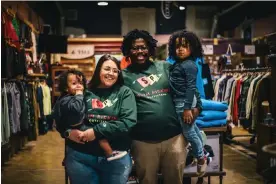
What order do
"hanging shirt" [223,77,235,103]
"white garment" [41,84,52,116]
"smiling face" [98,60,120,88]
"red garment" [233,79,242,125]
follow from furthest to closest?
"white garment" [41,84,52,116] → "hanging shirt" [223,77,235,103] → "red garment" [233,79,242,125] → "smiling face" [98,60,120,88]

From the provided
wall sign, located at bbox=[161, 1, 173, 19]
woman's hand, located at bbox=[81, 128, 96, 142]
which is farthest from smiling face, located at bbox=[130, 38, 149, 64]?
wall sign, located at bbox=[161, 1, 173, 19]

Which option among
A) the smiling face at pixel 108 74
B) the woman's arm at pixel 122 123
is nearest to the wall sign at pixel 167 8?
the smiling face at pixel 108 74

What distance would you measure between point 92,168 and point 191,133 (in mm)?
787

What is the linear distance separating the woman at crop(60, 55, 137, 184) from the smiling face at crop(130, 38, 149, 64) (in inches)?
10.4

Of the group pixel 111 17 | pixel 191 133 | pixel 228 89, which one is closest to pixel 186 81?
pixel 191 133

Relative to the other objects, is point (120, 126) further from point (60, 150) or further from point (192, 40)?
point (60, 150)

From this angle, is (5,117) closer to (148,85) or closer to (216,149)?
(216,149)

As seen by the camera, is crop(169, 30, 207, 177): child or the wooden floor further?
the wooden floor

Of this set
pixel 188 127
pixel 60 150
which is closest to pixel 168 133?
pixel 188 127

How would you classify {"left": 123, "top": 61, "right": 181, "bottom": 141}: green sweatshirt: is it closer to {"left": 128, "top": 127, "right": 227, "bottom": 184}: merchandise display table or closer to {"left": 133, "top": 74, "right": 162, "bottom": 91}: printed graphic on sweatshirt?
{"left": 133, "top": 74, "right": 162, "bottom": 91}: printed graphic on sweatshirt

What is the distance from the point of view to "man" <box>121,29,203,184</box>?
2.58m

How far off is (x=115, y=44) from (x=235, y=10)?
398cm

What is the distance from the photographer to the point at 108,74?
243 cm

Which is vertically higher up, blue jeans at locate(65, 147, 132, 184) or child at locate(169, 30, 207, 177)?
child at locate(169, 30, 207, 177)
